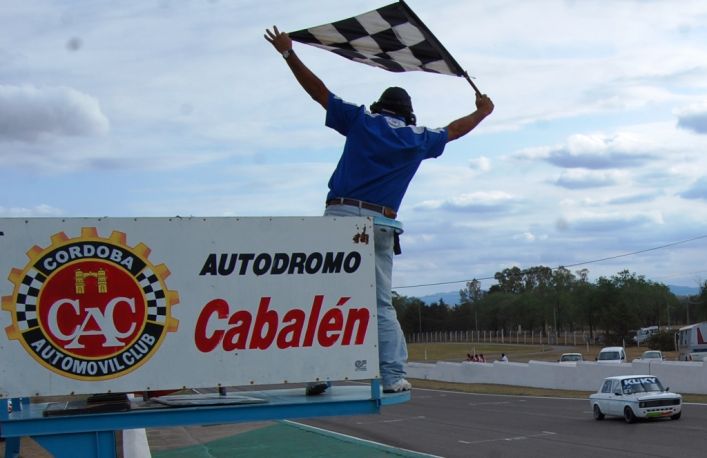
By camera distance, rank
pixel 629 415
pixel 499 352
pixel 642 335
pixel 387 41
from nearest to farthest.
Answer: pixel 387 41, pixel 629 415, pixel 499 352, pixel 642 335

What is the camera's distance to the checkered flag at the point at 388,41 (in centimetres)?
582

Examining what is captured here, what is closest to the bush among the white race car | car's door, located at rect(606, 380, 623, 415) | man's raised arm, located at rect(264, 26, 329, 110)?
the white race car

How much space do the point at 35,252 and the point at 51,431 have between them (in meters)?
0.93

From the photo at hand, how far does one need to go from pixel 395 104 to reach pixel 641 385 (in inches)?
882

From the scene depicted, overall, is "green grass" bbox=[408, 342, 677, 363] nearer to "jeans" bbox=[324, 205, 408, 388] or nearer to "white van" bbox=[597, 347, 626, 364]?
"white van" bbox=[597, 347, 626, 364]

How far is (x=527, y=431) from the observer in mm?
24453

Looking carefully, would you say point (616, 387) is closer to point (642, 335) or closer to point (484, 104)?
point (484, 104)

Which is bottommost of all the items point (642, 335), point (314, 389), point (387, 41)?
point (314, 389)

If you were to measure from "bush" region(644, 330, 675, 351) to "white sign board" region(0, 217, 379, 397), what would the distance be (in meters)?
78.5

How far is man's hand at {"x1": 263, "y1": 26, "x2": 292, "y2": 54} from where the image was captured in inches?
217

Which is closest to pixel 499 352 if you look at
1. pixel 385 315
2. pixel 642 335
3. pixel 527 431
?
pixel 642 335

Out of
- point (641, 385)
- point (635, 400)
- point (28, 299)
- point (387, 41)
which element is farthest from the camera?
point (641, 385)

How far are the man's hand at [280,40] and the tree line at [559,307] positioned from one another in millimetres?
85082

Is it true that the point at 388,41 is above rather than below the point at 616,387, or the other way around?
above
